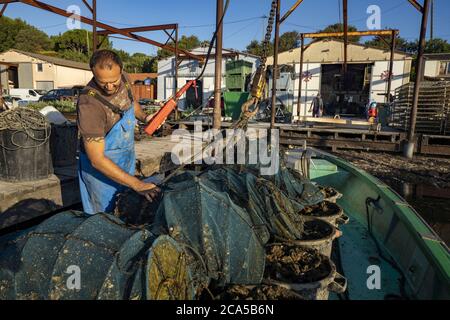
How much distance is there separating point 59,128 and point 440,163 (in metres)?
11.4

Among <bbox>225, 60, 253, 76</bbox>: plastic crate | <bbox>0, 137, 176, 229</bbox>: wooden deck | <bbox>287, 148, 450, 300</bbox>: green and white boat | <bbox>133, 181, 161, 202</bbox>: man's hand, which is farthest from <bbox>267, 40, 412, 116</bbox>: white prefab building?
<bbox>133, 181, 161, 202</bbox>: man's hand

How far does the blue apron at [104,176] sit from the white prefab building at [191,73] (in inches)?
870

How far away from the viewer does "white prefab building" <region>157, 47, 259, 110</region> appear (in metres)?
24.9

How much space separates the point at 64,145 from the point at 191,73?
23.1 meters

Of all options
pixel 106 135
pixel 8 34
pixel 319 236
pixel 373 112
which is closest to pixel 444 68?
pixel 373 112

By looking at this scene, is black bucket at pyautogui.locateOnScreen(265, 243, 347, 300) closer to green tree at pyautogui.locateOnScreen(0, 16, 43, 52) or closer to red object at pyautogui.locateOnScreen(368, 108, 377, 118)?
red object at pyautogui.locateOnScreen(368, 108, 377, 118)

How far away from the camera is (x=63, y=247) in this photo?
166 cm

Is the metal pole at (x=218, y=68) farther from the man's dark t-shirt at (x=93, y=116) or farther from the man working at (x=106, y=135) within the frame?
the man's dark t-shirt at (x=93, y=116)

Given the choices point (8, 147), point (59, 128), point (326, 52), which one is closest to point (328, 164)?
point (59, 128)

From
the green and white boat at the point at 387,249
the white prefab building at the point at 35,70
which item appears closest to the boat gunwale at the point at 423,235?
the green and white boat at the point at 387,249

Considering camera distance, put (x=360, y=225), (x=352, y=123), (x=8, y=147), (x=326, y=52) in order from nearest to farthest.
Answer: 1. (x=8, y=147)
2. (x=360, y=225)
3. (x=352, y=123)
4. (x=326, y=52)

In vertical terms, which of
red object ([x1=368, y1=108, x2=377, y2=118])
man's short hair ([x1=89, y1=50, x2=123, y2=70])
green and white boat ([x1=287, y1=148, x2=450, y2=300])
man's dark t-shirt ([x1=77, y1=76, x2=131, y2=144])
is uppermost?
man's short hair ([x1=89, y1=50, x2=123, y2=70])

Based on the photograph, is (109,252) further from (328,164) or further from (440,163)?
(440,163)

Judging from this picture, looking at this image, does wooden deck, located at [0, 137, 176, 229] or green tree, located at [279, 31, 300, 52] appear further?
green tree, located at [279, 31, 300, 52]
